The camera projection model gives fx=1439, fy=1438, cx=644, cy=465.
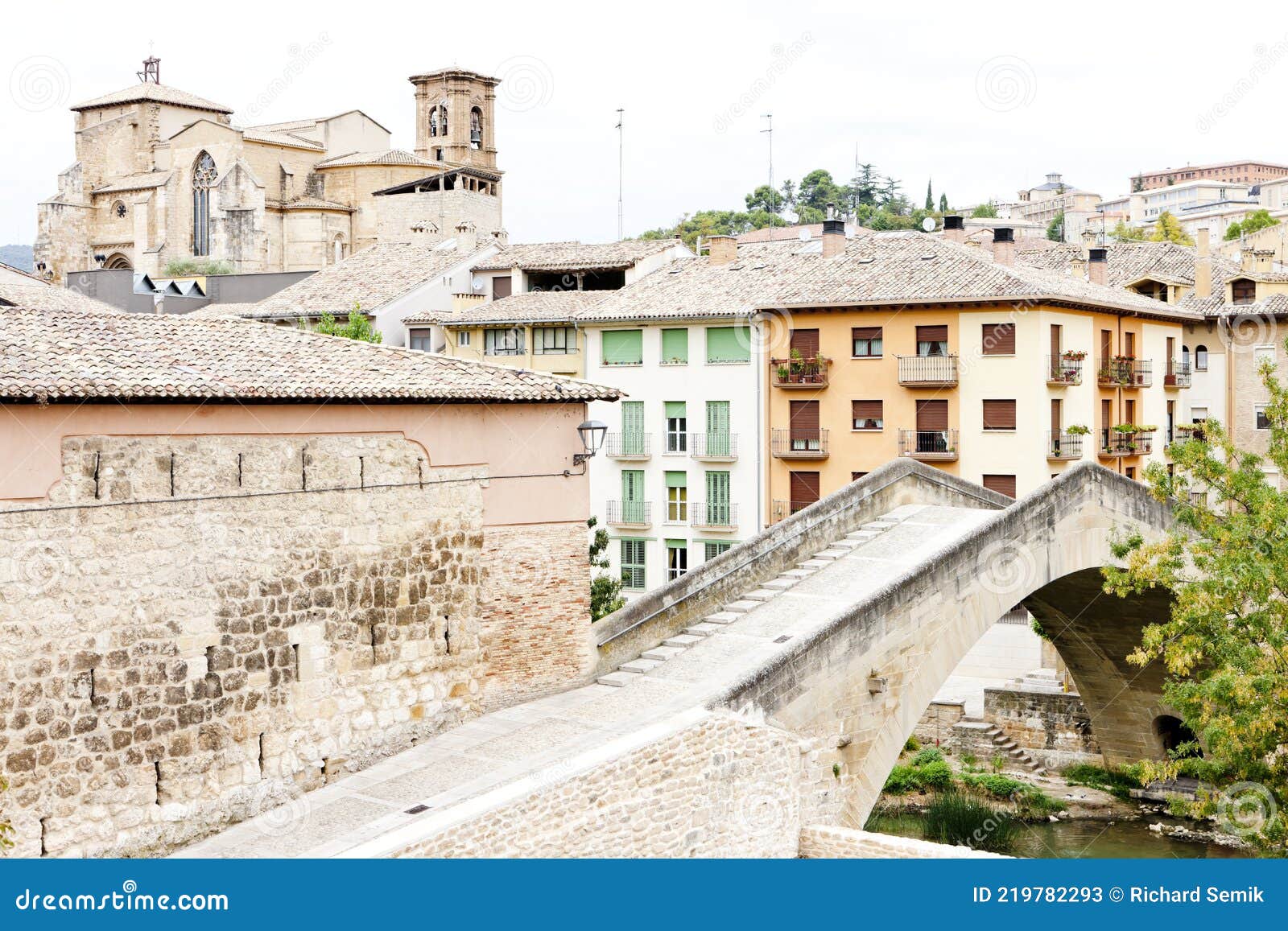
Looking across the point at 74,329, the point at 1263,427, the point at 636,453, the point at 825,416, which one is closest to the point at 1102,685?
the point at 825,416

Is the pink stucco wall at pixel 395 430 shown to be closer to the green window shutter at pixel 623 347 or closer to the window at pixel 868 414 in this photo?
the window at pixel 868 414

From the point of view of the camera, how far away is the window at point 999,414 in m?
32.3

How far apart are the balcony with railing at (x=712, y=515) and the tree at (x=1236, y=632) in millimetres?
17706

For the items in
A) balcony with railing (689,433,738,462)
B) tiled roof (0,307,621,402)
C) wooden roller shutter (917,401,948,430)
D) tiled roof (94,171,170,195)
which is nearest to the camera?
tiled roof (0,307,621,402)

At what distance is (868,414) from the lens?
33844 mm

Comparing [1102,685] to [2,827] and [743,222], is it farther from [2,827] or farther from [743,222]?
[743,222]

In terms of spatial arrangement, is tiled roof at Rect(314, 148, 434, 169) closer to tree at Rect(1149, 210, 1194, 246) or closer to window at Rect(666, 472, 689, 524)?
tree at Rect(1149, 210, 1194, 246)

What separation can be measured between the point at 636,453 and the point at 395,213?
1552 inches

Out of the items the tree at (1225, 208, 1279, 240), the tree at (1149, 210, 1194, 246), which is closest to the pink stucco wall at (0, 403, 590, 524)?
the tree at (1225, 208, 1279, 240)

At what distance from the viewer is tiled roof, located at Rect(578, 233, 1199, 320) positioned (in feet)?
106

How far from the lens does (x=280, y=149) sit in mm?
82062

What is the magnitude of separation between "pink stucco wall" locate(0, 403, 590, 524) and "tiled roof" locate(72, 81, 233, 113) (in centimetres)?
7410

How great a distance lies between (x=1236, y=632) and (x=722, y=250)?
23972 millimetres

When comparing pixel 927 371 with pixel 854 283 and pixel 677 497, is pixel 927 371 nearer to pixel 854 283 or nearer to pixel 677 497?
pixel 854 283
